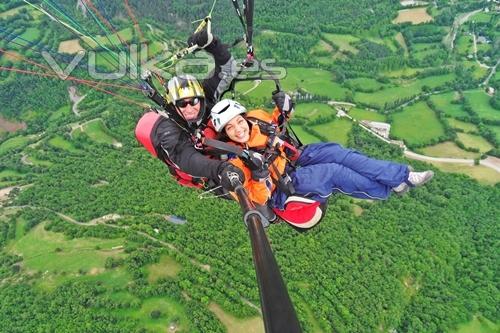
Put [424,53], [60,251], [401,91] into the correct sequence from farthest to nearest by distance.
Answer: [424,53] → [401,91] → [60,251]

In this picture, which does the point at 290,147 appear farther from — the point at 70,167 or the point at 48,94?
the point at 48,94

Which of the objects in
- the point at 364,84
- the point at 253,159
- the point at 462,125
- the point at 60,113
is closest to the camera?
the point at 253,159

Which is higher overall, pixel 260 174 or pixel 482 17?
pixel 260 174

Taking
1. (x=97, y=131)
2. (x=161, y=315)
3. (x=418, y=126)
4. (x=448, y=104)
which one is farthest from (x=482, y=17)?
(x=161, y=315)

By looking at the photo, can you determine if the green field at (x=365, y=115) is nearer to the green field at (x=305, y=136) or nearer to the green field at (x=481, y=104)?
the green field at (x=305, y=136)

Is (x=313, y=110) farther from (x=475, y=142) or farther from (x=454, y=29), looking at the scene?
(x=454, y=29)

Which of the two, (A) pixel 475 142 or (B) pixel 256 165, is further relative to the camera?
(A) pixel 475 142

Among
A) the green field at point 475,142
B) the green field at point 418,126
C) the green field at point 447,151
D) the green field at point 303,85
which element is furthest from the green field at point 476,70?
the green field at point 303,85
